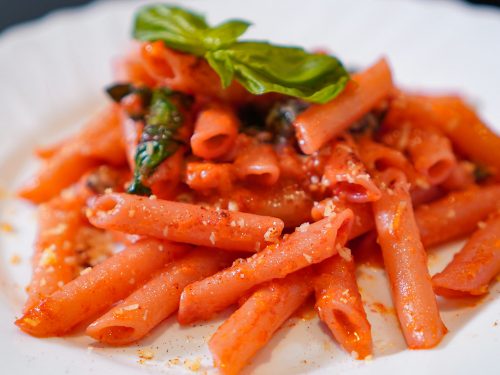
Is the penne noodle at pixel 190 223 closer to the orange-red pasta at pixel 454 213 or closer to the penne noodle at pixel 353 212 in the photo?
the penne noodle at pixel 353 212

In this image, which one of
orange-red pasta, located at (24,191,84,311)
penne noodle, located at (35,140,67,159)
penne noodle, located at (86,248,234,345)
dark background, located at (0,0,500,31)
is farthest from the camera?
dark background, located at (0,0,500,31)

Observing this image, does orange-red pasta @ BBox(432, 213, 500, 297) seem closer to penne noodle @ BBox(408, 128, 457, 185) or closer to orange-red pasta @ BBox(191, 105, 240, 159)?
penne noodle @ BBox(408, 128, 457, 185)

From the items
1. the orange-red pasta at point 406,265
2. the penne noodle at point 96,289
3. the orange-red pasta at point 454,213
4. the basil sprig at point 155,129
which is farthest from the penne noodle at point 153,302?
the orange-red pasta at point 454,213

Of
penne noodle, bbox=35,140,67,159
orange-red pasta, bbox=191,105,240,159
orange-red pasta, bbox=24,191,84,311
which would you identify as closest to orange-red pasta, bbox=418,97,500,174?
orange-red pasta, bbox=191,105,240,159

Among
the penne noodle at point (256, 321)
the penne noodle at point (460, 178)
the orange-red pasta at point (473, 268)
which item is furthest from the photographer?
the penne noodle at point (460, 178)

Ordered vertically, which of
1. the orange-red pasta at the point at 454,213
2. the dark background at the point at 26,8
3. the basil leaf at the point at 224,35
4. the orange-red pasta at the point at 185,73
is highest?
the basil leaf at the point at 224,35

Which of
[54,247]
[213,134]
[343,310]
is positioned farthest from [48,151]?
[343,310]
